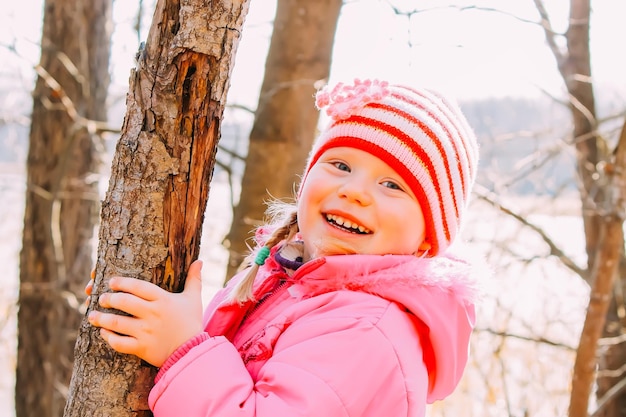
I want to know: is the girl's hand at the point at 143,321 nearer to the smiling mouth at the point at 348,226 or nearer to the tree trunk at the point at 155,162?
the tree trunk at the point at 155,162

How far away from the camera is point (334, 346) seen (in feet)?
4.53

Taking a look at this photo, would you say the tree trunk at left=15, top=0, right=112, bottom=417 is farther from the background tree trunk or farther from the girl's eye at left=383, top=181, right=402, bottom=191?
the girl's eye at left=383, top=181, right=402, bottom=191

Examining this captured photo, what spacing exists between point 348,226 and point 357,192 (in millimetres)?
89

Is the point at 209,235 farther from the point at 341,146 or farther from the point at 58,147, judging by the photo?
the point at 341,146

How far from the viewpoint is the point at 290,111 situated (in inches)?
131

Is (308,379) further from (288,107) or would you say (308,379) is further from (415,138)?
(288,107)

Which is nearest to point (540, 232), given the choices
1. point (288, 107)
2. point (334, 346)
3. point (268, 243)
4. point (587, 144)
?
point (587, 144)

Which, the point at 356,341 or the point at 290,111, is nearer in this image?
the point at 356,341

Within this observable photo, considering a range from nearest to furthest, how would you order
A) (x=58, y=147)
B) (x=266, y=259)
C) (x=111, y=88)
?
(x=266, y=259), (x=58, y=147), (x=111, y=88)

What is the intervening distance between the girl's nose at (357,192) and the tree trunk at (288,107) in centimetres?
167

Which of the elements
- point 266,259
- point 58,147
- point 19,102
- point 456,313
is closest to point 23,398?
point 58,147

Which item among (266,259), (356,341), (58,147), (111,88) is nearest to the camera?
(356,341)

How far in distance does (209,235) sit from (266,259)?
17.7 feet

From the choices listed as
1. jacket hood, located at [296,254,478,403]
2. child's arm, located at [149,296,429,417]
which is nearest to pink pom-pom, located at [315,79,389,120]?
jacket hood, located at [296,254,478,403]
